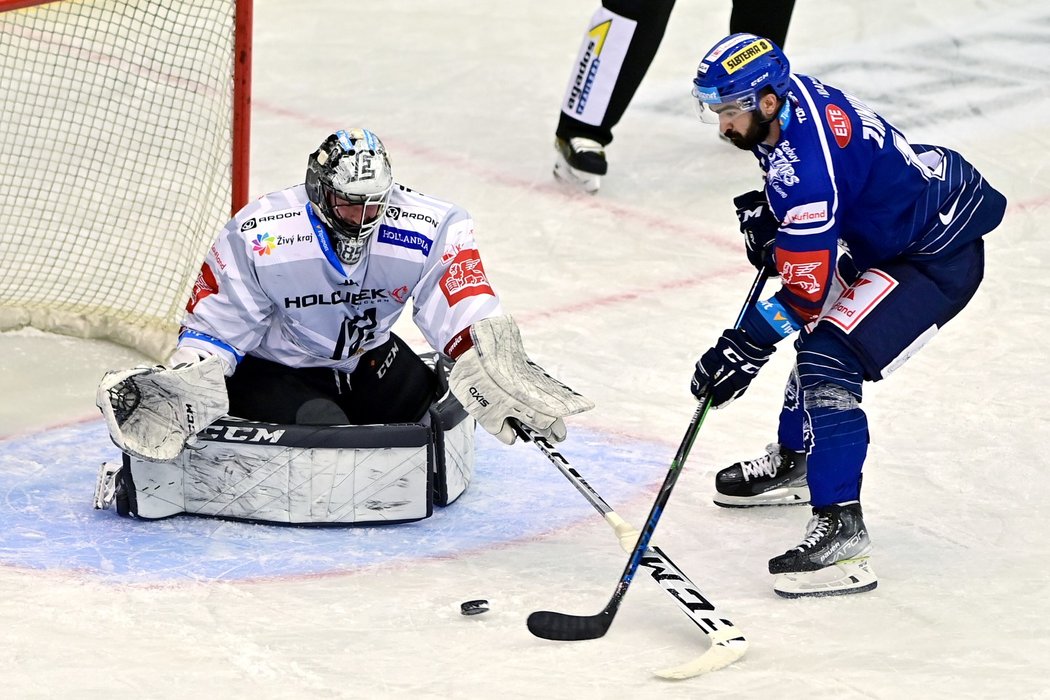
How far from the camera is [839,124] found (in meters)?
3.20

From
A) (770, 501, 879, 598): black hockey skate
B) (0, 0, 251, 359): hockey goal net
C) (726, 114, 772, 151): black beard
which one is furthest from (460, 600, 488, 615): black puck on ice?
(0, 0, 251, 359): hockey goal net

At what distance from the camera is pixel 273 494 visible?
341 cm

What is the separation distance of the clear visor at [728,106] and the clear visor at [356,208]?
25.4 inches

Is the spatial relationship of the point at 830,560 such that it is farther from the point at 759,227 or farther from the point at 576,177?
the point at 576,177

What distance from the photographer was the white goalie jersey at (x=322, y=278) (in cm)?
338

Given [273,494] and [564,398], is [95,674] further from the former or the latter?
[564,398]

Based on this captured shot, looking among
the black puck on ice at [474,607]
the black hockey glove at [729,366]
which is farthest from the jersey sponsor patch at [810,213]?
the black puck on ice at [474,607]

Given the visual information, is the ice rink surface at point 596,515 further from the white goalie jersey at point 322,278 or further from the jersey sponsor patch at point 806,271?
the jersey sponsor patch at point 806,271

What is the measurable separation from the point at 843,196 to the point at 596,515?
2.91 feet

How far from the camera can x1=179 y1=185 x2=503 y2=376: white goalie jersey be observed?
133 inches

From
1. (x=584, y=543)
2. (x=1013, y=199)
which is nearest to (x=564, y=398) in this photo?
(x=584, y=543)

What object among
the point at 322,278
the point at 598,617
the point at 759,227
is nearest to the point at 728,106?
the point at 759,227

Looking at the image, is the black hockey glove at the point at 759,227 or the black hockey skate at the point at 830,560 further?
the black hockey glove at the point at 759,227

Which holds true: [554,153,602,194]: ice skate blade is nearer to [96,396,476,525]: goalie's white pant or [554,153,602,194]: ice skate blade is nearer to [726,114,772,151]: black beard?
[96,396,476,525]: goalie's white pant
